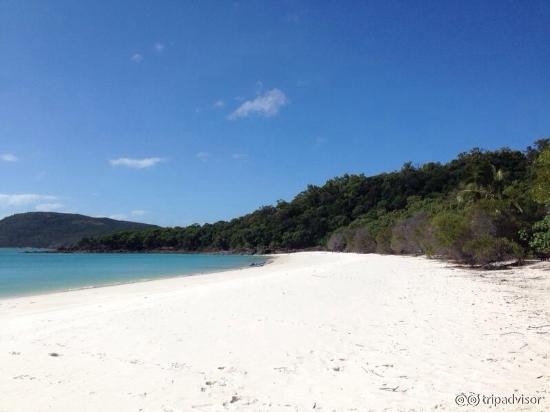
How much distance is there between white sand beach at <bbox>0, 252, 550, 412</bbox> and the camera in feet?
15.6

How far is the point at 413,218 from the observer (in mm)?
47531

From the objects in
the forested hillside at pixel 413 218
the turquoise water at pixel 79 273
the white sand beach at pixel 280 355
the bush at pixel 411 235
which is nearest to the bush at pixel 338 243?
the forested hillside at pixel 413 218

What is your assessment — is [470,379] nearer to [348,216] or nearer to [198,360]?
[198,360]

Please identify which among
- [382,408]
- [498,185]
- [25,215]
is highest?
[25,215]

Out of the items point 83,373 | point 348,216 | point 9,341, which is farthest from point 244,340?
point 348,216

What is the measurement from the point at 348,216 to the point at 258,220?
3017 cm

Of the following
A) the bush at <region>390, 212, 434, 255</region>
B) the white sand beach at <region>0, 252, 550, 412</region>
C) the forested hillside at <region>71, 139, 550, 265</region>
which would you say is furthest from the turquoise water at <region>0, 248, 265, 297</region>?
the forested hillside at <region>71, 139, 550, 265</region>

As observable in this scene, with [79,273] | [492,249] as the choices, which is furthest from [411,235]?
[79,273]

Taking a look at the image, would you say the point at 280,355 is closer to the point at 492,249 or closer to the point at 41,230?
the point at 492,249

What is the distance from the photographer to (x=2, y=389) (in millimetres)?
5227

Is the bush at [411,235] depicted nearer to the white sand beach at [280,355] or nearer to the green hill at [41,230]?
the white sand beach at [280,355]

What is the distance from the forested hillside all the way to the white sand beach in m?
7.01

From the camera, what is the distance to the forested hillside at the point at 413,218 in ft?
73.3

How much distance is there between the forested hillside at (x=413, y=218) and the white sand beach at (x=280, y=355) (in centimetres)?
701
